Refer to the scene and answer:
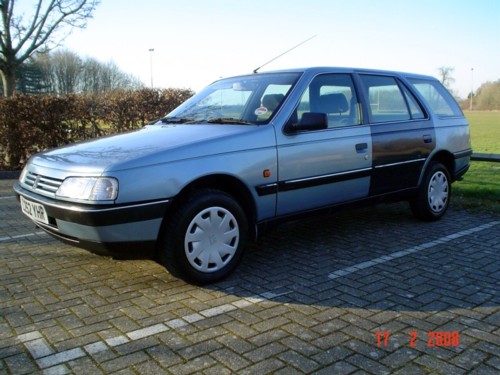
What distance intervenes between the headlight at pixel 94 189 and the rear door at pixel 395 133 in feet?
9.02

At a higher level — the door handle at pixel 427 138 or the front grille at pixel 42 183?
the door handle at pixel 427 138

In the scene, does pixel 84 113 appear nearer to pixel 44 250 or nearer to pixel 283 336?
pixel 44 250

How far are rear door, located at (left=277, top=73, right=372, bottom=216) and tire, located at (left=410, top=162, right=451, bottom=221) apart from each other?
1063 millimetres

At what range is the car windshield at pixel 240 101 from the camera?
4.23 m

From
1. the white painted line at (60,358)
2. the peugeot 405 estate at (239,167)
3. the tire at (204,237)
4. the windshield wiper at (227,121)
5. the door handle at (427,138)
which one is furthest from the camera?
the door handle at (427,138)

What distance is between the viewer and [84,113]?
10953 millimetres

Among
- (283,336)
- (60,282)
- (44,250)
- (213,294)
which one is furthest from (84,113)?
(283,336)

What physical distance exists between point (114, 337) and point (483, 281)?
2.85 metres

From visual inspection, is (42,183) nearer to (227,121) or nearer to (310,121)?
(227,121)

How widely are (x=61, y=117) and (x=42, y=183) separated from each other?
7590mm

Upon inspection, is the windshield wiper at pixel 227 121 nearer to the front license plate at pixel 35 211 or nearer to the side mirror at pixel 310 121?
the side mirror at pixel 310 121
